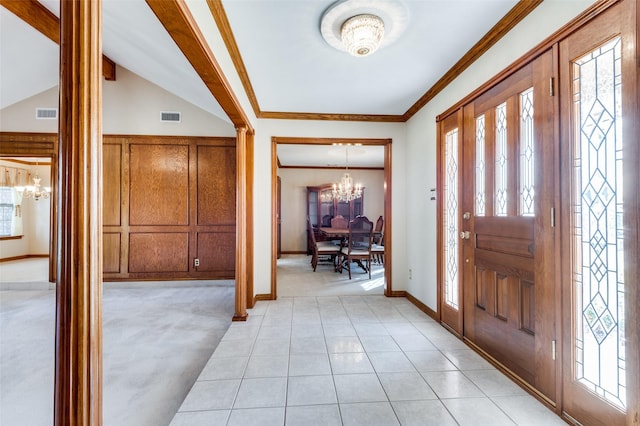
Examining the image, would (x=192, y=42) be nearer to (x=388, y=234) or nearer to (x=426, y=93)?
(x=426, y=93)

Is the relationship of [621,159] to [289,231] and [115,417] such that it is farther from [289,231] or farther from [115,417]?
[289,231]

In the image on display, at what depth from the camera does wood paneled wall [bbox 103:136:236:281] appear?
4.38 metres

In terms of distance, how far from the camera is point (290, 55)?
2434mm

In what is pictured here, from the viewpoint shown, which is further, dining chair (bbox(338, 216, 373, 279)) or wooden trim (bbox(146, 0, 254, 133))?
dining chair (bbox(338, 216, 373, 279))

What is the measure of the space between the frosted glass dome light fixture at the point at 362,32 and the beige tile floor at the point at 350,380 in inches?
94.5

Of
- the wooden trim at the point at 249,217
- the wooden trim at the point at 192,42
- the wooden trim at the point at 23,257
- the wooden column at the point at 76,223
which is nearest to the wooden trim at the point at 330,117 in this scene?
the wooden trim at the point at 249,217

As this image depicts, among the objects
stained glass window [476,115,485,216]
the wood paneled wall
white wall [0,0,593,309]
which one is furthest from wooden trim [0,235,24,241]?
stained glass window [476,115,485,216]

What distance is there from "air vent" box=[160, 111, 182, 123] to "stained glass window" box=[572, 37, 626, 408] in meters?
4.81

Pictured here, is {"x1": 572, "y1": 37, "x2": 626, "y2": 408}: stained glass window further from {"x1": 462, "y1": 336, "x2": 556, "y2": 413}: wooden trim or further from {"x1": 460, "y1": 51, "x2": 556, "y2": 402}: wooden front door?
{"x1": 462, "y1": 336, "x2": 556, "y2": 413}: wooden trim

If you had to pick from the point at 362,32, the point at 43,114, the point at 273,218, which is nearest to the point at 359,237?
the point at 273,218

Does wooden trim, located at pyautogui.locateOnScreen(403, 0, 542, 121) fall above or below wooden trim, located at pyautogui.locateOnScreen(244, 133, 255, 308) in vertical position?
above

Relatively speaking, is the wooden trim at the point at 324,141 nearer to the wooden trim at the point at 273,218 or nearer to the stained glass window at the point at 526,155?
the wooden trim at the point at 273,218

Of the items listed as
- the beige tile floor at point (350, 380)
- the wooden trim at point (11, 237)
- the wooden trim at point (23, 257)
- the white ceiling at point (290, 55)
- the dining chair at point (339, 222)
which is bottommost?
the beige tile floor at point (350, 380)

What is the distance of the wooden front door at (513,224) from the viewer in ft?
5.47
